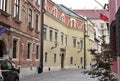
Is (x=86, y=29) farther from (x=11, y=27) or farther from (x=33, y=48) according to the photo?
(x=11, y=27)

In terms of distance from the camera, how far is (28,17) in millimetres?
33188

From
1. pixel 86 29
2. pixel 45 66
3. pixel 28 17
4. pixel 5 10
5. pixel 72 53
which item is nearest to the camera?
pixel 5 10

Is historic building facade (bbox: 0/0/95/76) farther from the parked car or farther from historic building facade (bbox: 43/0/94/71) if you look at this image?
the parked car

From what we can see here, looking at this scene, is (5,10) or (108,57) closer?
(108,57)

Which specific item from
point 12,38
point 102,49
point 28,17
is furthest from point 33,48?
point 102,49

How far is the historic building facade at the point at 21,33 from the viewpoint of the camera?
25594mm

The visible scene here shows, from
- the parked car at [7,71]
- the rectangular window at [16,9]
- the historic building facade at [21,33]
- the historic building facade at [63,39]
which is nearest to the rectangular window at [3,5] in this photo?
the historic building facade at [21,33]

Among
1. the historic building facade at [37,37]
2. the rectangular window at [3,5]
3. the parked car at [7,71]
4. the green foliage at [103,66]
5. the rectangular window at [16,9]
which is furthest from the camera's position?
the rectangular window at [16,9]

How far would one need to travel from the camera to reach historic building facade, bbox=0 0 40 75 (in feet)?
84.0

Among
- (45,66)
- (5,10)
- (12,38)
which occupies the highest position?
(5,10)

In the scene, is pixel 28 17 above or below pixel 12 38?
above

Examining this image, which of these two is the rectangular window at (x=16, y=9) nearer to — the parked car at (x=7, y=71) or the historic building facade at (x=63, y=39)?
the parked car at (x=7, y=71)

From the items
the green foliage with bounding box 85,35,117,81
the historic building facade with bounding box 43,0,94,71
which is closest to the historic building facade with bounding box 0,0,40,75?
the historic building facade with bounding box 43,0,94,71

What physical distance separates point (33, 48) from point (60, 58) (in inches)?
625
